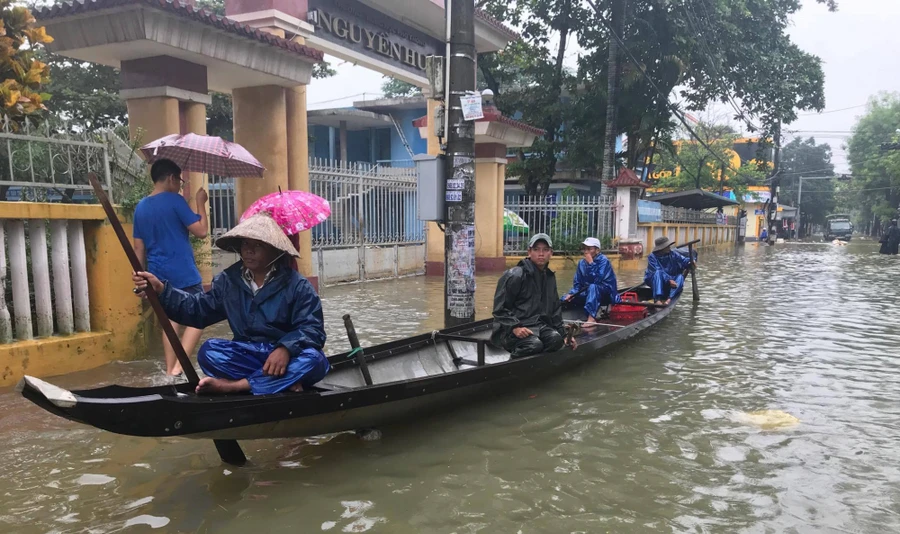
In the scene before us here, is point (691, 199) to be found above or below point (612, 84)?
below

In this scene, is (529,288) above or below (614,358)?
above

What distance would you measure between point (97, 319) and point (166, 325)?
3166 millimetres

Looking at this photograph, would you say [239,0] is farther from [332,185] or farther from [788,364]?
[788,364]

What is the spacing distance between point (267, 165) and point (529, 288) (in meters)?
5.84

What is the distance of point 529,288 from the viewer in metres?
5.40

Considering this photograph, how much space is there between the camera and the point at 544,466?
12.6 ft

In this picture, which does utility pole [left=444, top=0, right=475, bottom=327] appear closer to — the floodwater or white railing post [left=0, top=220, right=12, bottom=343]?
the floodwater

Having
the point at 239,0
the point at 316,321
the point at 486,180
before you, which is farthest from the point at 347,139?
the point at 316,321

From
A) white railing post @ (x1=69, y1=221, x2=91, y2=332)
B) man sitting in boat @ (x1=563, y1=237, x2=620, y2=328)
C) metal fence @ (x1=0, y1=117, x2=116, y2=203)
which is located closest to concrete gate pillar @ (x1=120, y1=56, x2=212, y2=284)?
metal fence @ (x1=0, y1=117, x2=116, y2=203)

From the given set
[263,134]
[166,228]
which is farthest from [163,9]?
[166,228]

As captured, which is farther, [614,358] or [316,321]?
[614,358]

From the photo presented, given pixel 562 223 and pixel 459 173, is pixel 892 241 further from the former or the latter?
pixel 459 173

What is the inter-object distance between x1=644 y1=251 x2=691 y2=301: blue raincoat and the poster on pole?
14.5ft

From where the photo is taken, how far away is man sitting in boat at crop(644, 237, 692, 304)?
8.92m
